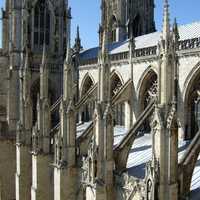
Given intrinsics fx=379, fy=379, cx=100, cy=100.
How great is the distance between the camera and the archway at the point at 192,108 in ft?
68.2

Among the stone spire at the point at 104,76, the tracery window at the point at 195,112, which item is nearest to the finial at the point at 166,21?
the stone spire at the point at 104,76

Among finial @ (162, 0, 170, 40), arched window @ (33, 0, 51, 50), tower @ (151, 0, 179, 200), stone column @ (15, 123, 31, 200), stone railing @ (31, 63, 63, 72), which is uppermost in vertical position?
arched window @ (33, 0, 51, 50)

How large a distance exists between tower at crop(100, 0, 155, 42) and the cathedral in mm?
115

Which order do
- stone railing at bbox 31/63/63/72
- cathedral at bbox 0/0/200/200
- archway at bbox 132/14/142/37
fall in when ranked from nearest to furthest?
cathedral at bbox 0/0/200/200 < stone railing at bbox 31/63/63/72 < archway at bbox 132/14/142/37

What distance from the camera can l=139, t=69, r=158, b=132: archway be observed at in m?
24.1

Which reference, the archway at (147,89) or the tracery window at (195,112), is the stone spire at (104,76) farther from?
the archway at (147,89)

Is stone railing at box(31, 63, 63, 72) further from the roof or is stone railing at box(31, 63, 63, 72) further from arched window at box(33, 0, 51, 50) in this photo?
the roof

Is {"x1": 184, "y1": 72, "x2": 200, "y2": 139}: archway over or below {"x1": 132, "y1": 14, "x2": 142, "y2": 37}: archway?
below

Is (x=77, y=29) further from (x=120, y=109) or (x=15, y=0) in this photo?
(x=120, y=109)

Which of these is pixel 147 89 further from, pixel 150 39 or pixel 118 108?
pixel 150 39

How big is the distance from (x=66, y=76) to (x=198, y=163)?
8.54m

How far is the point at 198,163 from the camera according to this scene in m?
17.8

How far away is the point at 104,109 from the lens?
17750 millimetres

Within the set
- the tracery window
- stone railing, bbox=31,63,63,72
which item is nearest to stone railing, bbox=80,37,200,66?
the tracery window
